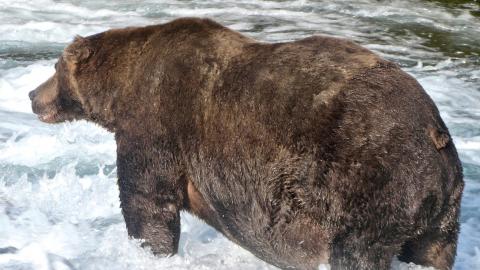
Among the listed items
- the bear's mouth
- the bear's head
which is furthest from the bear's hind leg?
the bear's mouth

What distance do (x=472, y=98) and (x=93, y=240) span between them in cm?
618

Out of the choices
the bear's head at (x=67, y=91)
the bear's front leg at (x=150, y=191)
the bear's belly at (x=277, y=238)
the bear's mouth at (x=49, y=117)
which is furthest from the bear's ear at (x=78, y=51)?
the bear's belly at (x=277, y=238)

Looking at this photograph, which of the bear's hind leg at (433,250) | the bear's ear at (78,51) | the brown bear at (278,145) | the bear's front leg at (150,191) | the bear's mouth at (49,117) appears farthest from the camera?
the bear's mouth at (49,117)

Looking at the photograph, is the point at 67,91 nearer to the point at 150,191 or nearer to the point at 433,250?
the point at 150,191

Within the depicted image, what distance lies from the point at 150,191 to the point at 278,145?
3.45 ft

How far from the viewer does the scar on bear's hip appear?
13.5 feet

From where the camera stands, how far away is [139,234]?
17.0 feet

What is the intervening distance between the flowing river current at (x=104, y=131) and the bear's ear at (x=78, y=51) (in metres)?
1.35

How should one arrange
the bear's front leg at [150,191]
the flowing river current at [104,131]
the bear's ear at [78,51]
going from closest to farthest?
Result: the bear's front leg at [150,191] < the bear's ear at [78,51] < the flowing river current at [104,131]

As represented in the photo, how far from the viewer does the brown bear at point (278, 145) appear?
411cm

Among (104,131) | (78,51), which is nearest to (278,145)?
(78,51)

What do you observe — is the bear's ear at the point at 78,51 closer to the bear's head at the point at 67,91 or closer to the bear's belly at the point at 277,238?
the bear's head at the point at 67,91

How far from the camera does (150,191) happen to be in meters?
5.04


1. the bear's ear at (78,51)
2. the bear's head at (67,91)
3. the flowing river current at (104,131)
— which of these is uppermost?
the bear's ear at (78,51)
